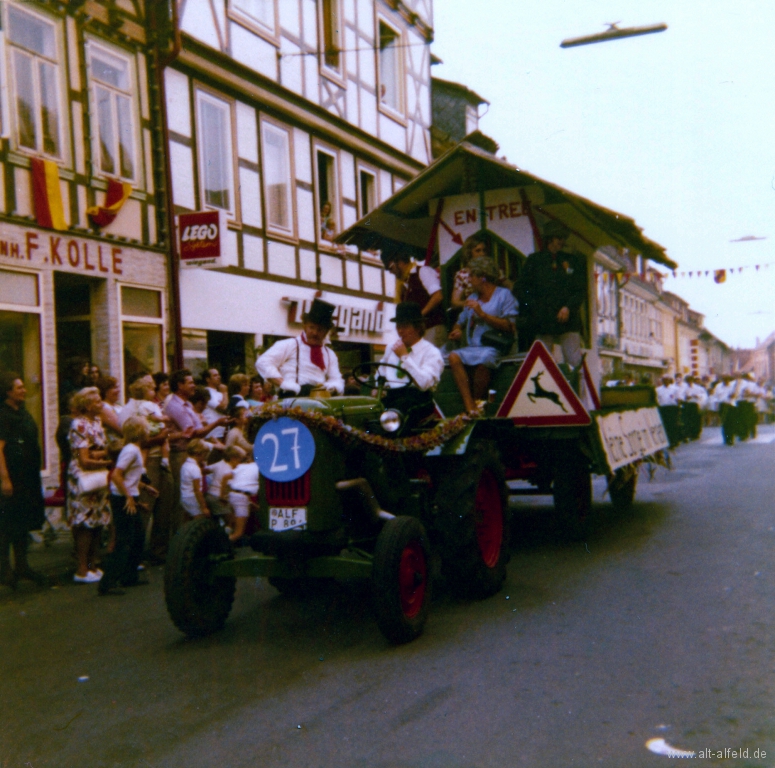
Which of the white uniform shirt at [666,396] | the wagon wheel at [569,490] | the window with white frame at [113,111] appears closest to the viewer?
the wagon wheel at [569,490]

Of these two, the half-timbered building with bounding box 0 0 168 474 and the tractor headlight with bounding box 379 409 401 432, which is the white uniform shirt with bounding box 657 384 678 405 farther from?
the tractor headlight with bounding box 379 409 401 432

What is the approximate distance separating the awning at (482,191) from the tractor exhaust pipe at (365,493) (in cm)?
380

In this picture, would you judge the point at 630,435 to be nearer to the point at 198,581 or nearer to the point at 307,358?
the point at 307,358

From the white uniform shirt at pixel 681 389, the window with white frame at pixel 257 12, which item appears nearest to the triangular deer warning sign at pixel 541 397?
the window with white frame at pixel 257 12

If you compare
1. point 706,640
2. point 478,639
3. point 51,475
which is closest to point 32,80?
point 51,475

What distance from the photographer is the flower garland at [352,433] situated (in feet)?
16.6

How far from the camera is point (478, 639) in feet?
16.6

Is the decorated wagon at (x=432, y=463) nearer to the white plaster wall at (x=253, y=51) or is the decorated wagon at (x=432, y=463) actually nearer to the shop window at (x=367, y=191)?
the white plaster wall at (x=253, y=51)

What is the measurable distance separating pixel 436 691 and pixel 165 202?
10361 millimetres

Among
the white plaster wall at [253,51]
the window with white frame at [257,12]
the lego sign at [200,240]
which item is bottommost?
the lego sign at [200,240]

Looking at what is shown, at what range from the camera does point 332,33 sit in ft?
58.6

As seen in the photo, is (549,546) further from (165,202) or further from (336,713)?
(165,202)

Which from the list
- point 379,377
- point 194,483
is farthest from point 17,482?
point 379,377

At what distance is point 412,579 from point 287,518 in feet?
2.45
